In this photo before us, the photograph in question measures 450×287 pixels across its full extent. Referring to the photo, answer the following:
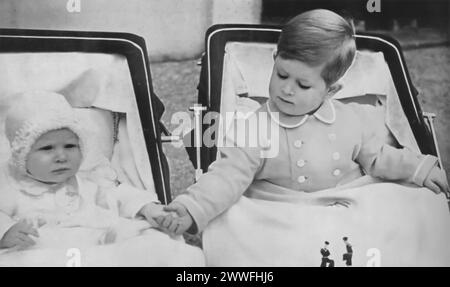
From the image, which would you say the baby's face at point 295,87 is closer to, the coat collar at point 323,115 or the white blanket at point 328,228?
the coat collar at point 323,115

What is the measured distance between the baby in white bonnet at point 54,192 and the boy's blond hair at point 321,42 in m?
0.62

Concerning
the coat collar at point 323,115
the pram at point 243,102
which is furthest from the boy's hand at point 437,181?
the coat collar at point 323,115

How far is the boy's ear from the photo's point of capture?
6.58ft

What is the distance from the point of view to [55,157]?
192cm

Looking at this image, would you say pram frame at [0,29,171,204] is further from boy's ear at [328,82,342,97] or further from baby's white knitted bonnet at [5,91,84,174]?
boy's ear at [328,82,342,97]

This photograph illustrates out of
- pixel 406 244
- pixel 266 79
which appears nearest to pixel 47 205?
pixel 266 79

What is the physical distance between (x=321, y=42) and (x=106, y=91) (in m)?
0.66

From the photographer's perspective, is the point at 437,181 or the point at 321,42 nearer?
the point at 321,42

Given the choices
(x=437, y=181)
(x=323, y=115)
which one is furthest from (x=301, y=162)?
(x=437, y=181)

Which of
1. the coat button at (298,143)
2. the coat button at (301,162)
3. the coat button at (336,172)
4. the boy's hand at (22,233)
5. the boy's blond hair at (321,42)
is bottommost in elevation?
the boy's hand at (22,233)

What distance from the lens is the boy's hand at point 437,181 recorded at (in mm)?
2064

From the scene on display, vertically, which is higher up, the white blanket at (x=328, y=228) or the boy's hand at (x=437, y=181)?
the boy's hand at (x=437, y=181)

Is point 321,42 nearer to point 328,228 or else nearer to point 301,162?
point 301,162

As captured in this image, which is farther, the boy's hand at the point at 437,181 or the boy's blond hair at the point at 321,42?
the boy's hand at the point at 437,181
